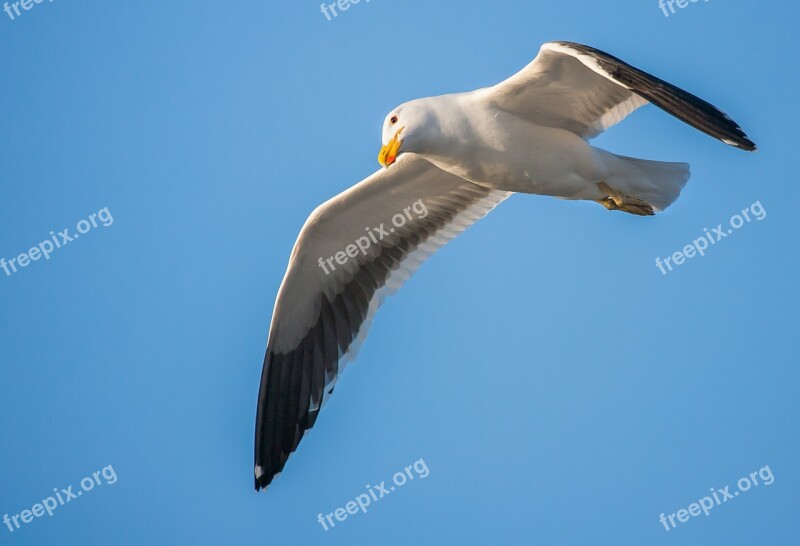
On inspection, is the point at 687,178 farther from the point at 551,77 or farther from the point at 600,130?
the point at 551,77

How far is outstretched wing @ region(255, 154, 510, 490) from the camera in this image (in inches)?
360

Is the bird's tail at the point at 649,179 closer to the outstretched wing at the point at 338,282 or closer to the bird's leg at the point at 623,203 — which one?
the bird's leg at the point at 623,203

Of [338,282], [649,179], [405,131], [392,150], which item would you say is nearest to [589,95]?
[649,179]

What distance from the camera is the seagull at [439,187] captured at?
7863 millimetres

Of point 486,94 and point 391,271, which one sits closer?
point 486,94

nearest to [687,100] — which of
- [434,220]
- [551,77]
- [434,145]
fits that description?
[551,77]

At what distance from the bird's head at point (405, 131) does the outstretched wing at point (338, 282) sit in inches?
44.1

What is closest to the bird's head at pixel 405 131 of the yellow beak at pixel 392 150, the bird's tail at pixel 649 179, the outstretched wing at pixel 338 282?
the yellow beak at pixel 392 150

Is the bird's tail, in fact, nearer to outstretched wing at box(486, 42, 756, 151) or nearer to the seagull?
the seagull

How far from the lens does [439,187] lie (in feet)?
30.1

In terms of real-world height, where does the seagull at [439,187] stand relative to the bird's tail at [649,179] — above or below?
above

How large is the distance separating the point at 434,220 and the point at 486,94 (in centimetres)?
151

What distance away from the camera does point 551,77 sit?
26.1 ft

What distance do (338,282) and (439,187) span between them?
1.04 metres
